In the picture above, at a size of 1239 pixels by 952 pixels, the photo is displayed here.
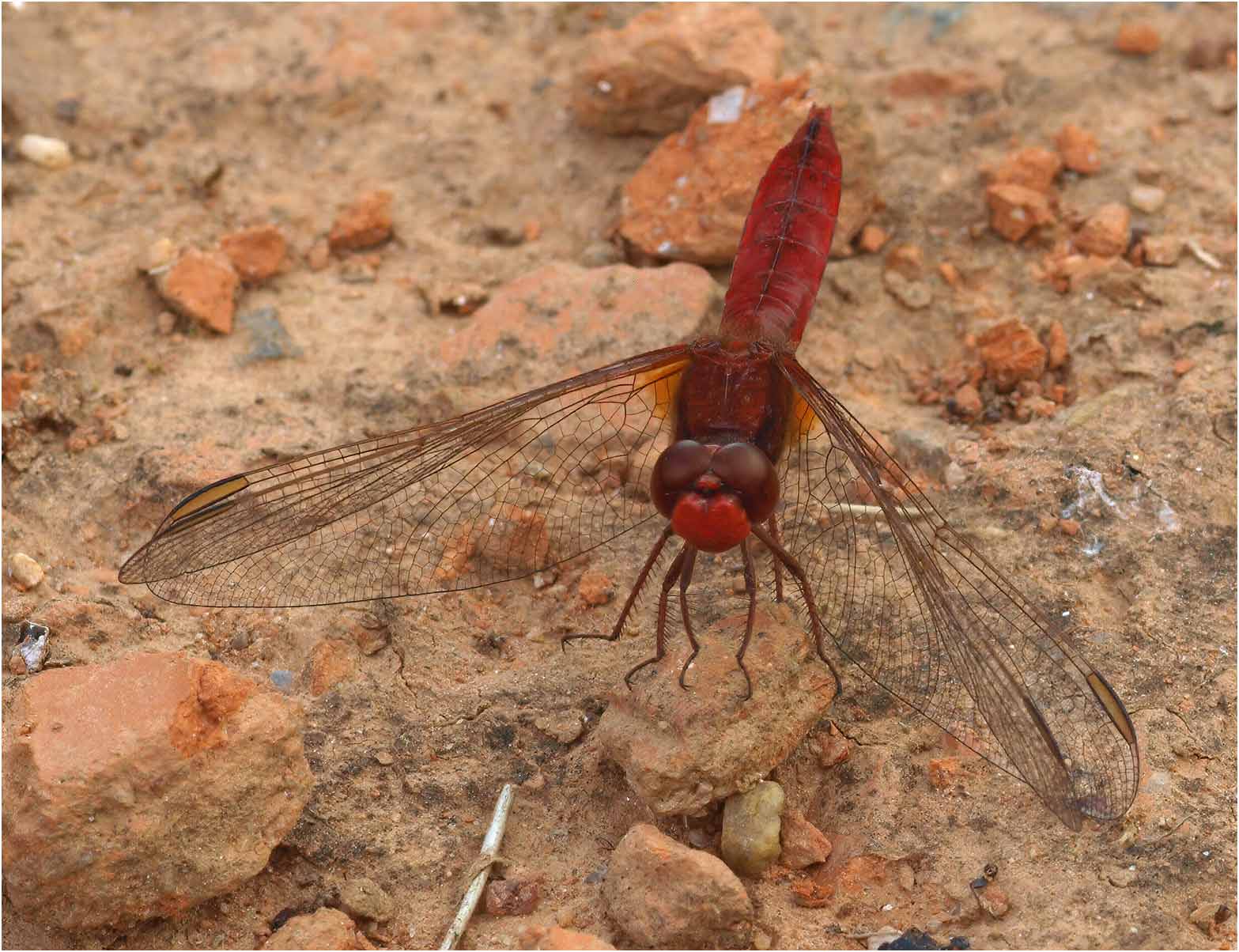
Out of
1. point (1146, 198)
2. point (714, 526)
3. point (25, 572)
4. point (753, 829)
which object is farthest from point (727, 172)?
point (25, 572)

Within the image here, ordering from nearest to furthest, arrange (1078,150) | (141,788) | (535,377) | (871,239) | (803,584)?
1. (141,788)
2. (803,584)
3. (535,377)
4. (871,239)
5. (1078,150)

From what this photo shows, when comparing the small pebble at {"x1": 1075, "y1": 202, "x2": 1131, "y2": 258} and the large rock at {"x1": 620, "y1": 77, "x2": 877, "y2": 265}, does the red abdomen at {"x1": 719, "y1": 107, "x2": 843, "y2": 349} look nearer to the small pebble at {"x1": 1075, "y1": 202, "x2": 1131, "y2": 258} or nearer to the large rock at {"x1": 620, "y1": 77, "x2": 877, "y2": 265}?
the large rock at {"x1": 620, "y1": 77, "x2": 877, "y2": 265}

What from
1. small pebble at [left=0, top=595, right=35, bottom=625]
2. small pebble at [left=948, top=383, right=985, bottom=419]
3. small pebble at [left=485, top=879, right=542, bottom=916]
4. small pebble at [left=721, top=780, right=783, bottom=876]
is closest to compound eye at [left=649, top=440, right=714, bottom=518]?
small pebble at [left=721, top=780, right=783, bottom=876]

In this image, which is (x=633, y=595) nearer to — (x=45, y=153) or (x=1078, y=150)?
(x=1078, y=150)

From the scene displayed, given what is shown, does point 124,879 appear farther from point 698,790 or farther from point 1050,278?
point 1050,278

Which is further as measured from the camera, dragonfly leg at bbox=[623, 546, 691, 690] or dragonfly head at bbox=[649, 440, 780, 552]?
dragonfly leg at bbox=[623, 546, 691, 690]

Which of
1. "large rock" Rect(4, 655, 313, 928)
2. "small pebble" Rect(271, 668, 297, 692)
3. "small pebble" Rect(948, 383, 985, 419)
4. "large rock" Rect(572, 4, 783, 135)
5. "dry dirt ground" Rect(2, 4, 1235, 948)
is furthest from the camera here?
"large rock" Rect(572, 4, 783, 135)

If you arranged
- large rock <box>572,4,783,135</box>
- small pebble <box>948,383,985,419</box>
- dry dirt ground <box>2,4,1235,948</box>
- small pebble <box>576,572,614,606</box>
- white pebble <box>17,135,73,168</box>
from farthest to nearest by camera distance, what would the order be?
1. white pebble <box>17,135,73,168</box>
2. large rock <box>572,4,783,135</box>
3. small pebble <box>948,383,985,419</box>
4. small pebble <box>576,572,614,606</box>
5. dry dirt ground <box>2,4,1235,948</box>

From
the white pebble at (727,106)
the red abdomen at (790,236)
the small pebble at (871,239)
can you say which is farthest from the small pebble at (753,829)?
the white pebble at (727,106)

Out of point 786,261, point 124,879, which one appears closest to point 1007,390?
point 786,261
